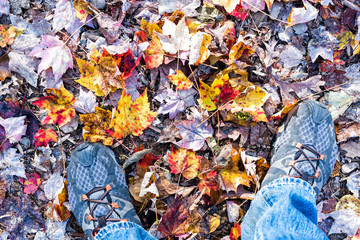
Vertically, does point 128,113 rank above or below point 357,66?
below

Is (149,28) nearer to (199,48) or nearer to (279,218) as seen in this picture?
(199,48)

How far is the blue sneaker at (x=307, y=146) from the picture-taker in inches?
70.6

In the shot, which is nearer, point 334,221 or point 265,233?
point 265,233

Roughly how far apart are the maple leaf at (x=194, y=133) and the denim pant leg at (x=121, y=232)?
0.58 metres

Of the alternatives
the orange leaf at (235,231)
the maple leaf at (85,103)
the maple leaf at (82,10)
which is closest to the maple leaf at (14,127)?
the maple leaf at (85,103)

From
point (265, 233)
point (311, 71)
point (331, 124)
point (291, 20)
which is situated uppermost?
point (291, 20)

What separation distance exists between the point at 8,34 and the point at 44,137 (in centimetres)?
72

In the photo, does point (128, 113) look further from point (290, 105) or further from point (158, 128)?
point (290, 105)

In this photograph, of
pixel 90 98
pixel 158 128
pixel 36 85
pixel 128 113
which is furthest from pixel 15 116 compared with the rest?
pixel 158 128

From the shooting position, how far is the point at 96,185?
1.83 metres

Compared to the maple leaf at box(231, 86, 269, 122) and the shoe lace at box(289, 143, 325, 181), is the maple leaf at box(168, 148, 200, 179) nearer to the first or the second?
the maple leaf at box(231, 86, 269, 122)

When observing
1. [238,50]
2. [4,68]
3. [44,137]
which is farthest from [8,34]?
[238,50]

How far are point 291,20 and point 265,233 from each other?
1421mm

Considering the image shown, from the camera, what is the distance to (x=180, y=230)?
1772 millimetres
